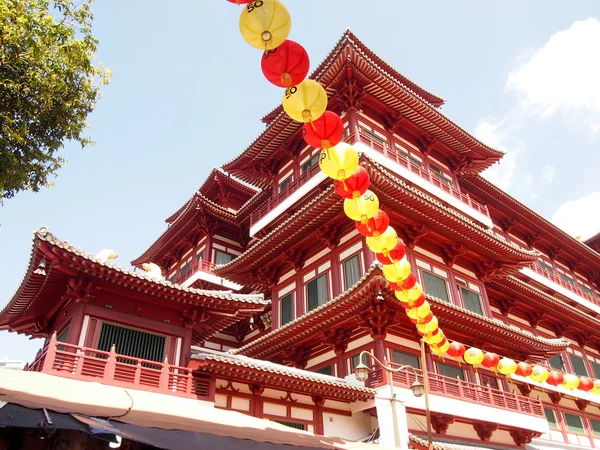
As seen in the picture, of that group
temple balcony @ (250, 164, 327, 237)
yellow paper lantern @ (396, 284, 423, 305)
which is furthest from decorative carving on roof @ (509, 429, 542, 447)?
temple balcony @ (250, 164, 327, 237)

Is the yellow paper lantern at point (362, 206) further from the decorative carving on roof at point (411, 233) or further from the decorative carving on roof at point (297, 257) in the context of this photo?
the decorative carving on roof at point (297, 257)

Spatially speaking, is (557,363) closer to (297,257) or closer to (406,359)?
(406,359)

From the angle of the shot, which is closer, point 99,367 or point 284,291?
point 99,367

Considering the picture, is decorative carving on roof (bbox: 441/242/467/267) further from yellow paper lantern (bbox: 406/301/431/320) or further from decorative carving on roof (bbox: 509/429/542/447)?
yellow paper lantern (bbox: 406/301/431/320)

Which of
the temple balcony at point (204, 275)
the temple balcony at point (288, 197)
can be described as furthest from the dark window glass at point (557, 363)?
the temple balcony at point (204, 275)

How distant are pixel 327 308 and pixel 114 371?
684cm

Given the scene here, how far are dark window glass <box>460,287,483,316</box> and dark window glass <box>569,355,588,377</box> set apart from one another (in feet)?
30.7

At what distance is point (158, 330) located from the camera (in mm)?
13734

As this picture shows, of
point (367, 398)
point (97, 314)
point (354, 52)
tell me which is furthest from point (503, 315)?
point (97, 314)

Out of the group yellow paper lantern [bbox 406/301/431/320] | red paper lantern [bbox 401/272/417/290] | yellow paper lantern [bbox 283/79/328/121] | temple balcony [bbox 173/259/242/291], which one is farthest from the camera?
temple balcony [bbox 173/259/242/291]

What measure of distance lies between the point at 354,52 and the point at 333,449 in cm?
1575

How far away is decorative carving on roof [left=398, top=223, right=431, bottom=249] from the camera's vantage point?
63.0ft

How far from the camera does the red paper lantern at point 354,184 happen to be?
29.8 feet

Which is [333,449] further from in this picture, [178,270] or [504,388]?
[178,270]
